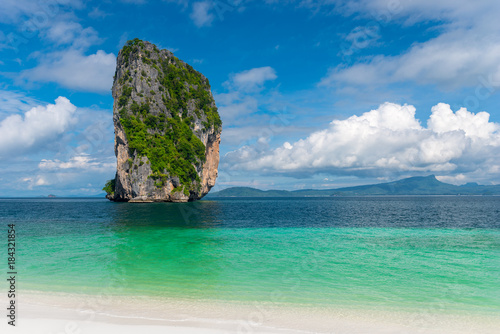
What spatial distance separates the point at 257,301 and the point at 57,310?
19.7ft

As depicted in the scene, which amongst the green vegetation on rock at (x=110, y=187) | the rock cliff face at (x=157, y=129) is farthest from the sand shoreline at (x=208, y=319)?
the green vegetation on rock at (x=110, y=187)

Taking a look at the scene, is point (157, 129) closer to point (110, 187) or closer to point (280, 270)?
point (110, 187)

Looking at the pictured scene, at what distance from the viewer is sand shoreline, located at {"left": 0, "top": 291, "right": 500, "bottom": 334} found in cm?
710

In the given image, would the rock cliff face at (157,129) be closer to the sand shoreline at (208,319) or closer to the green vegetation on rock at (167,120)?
the green vegetation on rock at (167,120)

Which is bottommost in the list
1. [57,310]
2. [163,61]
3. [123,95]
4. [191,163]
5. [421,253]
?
[421,253]

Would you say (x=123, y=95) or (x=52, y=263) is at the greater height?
(x=123, y=95)

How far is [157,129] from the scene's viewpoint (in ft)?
277

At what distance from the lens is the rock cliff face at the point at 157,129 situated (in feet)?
263

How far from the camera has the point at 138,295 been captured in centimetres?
1003

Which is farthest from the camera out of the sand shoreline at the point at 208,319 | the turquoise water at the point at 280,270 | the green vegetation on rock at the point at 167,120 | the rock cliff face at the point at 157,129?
the green vegetation on rock at the point at 167,120

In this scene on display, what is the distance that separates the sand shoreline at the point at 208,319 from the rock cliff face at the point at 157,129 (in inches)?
2913

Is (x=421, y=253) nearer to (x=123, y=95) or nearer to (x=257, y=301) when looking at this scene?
(x=257, y=301)

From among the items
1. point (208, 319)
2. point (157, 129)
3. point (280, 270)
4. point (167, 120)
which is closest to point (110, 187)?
point (157, 129)

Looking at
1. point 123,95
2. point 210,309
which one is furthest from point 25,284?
point 123,95
